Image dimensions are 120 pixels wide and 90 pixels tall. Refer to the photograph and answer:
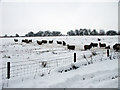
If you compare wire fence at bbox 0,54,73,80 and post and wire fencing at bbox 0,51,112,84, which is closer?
post and wire fencing at bbox 0,51,112,84

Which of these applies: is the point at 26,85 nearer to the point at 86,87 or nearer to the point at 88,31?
the point at 86,87

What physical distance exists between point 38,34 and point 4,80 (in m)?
110

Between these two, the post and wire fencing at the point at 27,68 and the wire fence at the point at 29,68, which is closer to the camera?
the post and wire fencing at the point at 27,68

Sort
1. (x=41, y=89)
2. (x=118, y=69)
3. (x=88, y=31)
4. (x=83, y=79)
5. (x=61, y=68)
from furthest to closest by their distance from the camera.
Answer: (x=88, y=31) → (x=61, y=68) → (x=118, y=69) → (x=83, y=79) → (x=41, y=89)

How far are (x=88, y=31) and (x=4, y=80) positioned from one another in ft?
364

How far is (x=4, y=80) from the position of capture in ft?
25.9

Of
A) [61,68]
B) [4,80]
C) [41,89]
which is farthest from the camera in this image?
[61,68]

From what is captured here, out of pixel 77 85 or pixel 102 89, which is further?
pixel 77 85

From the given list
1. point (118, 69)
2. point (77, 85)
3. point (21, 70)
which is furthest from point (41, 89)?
point (118, 69)

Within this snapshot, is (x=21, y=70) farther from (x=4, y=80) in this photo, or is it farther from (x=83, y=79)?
(x=83, y=79)

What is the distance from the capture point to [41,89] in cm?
630

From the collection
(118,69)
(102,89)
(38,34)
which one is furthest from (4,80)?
(38,34)

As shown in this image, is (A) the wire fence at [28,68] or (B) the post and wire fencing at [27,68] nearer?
(B) the post and wire fencing at [27,68]

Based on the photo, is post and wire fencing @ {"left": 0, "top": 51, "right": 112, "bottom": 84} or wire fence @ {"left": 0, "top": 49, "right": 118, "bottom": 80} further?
wire fence @ {"left": 0, "top": 49, "right": 118, "bottom": 80}
